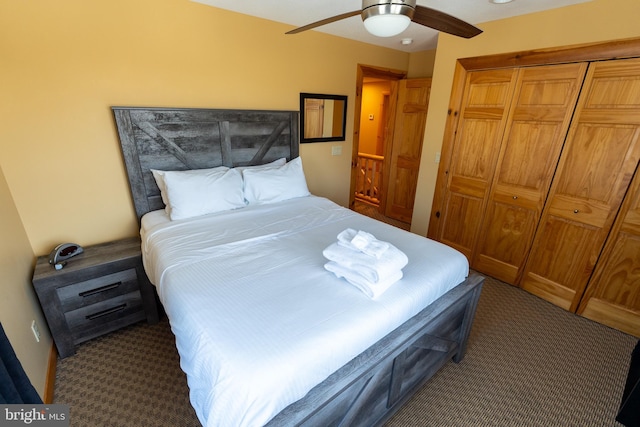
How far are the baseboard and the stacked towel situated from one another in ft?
5.65

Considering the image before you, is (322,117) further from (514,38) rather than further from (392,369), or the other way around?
(392,369)

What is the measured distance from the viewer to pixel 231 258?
163cm

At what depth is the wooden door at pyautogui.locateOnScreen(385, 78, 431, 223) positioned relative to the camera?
11.9 ft

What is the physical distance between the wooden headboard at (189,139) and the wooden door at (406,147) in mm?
1697

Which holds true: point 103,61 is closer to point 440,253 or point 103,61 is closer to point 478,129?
point 440,253

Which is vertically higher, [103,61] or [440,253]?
[103,61]

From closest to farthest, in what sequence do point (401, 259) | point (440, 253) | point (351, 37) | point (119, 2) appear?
1. point (401, 259)
2. point (440, 253)
3. point (119, 2)
4. point (351, 37)

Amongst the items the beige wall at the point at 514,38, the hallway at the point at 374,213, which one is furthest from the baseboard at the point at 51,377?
the hallway at the point at 374,213

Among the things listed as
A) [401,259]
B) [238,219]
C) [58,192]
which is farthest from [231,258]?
[58,192]

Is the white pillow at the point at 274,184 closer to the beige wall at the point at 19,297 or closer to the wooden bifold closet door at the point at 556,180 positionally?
the beige wall at the point at 19,297

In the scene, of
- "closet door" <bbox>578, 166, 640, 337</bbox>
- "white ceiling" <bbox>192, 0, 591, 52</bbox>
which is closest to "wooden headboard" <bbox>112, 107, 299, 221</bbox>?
"white ceiling" <bbox>192, 0, 591, 52</bbox>

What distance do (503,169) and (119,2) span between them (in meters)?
3.31

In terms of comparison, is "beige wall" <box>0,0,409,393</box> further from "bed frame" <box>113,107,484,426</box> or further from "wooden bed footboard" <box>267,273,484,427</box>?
"wooden bed footboard" <box>267,273,484,427</box>

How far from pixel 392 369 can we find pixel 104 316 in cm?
194
